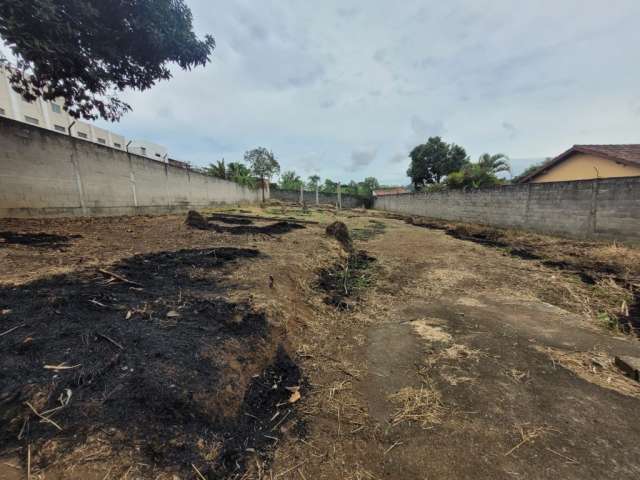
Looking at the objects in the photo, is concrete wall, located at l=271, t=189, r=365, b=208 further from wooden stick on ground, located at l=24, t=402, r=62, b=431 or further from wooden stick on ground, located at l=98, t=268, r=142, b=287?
wooden stick on ground, located at l=24, t=402, r=62, b=431

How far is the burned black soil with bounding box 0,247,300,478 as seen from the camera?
1.20 meters

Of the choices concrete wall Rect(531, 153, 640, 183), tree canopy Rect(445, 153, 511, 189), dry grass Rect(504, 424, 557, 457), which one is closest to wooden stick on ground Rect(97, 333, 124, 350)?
dry grass Rect(504, 424, 557, 457)

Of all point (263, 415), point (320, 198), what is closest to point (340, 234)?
point (263, 415)

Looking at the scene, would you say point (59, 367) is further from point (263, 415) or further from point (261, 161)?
point (261, 161)

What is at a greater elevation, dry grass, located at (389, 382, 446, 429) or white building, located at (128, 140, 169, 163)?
white building, located at (128, 140, 169, 163)

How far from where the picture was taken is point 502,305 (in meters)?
3.30

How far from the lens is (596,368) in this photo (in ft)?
6.73

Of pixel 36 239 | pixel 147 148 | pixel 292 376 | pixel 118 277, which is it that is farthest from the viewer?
pixel 147 148

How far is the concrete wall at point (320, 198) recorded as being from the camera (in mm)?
29547

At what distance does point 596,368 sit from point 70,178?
34.7 ft

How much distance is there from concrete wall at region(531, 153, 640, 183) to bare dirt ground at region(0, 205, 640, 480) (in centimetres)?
1038

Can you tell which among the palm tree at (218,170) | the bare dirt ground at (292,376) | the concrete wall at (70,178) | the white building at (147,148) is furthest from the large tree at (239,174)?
the bare dirt ground at (292,376)

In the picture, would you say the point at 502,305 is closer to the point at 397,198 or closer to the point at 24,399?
the point at 24,399

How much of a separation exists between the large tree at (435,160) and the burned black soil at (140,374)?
28.8 metres
